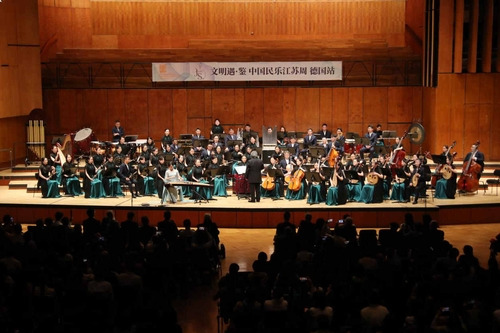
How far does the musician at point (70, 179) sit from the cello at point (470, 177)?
1060 cm

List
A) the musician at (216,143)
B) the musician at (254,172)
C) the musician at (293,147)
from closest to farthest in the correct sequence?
the musician at (254,172) → the musician at (293,147) → the musician at (216,143)

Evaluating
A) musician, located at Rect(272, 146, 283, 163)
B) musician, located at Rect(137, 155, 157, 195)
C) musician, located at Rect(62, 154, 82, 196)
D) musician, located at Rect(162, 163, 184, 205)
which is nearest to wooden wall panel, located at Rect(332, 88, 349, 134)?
musician, located at Rect(272, 146, 283, 163)

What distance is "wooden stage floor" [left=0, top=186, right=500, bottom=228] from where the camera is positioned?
703 inches

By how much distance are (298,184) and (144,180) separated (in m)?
4.42

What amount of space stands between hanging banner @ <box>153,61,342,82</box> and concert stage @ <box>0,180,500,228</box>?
7.22 m

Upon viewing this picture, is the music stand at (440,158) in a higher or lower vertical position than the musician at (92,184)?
higher

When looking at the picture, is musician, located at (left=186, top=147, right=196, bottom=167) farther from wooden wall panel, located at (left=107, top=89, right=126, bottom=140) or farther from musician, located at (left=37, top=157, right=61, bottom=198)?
wooden wall panel, located at (left=107, top=89, right=126, bottom=140)

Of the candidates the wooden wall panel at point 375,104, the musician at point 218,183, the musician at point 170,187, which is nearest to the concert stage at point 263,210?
the musician at point 170,187

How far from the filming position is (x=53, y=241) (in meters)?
12.2

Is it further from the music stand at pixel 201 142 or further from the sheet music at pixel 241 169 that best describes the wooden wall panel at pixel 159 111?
the sheet music at pixel 241 169

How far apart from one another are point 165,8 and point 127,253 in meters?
18.4

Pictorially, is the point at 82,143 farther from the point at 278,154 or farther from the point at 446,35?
the point at 446,35

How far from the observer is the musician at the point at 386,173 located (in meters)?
18.1

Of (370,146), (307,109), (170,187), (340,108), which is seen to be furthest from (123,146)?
(340,108)
